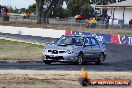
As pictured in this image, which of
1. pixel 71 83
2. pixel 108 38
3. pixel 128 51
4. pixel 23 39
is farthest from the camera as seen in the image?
pixel 23 39

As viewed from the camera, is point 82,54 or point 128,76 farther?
point 82,54

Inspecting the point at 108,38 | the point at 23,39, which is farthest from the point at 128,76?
the point at 23,39

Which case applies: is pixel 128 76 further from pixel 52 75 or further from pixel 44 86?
pixel 44 86

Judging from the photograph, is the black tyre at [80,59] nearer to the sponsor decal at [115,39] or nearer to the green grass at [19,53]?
the green grass at [19,53]

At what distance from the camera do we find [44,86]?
13.4m

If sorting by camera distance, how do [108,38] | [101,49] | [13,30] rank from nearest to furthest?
[101,49] → [108,38] → [13,30]

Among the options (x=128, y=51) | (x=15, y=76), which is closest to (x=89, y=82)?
(x=15, y=76)

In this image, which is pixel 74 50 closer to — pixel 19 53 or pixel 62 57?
pixel 62 57

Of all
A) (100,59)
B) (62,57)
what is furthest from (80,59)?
(100,59)

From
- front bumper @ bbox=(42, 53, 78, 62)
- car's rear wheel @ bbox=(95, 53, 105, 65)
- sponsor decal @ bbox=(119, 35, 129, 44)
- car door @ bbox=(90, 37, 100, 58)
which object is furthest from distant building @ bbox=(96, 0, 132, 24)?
front bumper @ bbox=(42, 53, 78, 62)

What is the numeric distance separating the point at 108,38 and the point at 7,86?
89.0ft

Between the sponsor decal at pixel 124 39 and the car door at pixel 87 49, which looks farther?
the sponsor decal at pixel 124 39

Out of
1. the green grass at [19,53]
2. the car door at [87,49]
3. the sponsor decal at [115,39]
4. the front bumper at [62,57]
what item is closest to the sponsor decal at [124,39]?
the sponsor decal at [115,39]

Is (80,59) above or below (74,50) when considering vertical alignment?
below
